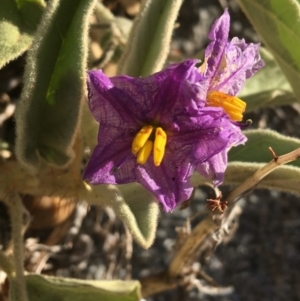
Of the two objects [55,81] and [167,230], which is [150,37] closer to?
[55,81]

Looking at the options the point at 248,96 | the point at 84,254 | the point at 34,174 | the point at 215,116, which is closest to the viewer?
the point at 215,116

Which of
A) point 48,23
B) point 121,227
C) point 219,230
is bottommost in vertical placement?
point 121,227

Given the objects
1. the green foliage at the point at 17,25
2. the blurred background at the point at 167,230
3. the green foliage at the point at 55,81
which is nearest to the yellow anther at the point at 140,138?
the green foliage at the point at 55,81

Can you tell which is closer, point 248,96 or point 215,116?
point 215,116

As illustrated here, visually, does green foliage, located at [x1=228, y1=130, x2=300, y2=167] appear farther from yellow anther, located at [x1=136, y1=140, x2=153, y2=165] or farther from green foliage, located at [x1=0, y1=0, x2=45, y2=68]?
green foliage, located at [x1=0, y1=0, x2=45, y2=68]

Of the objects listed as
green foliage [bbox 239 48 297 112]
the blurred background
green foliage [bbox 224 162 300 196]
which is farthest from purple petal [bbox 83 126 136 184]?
green foliage [bbox 239 48 297 112]

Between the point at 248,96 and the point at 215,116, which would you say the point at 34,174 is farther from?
the point at 248,96

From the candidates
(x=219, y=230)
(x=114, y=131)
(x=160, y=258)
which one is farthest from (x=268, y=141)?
(x=160, y=258)
